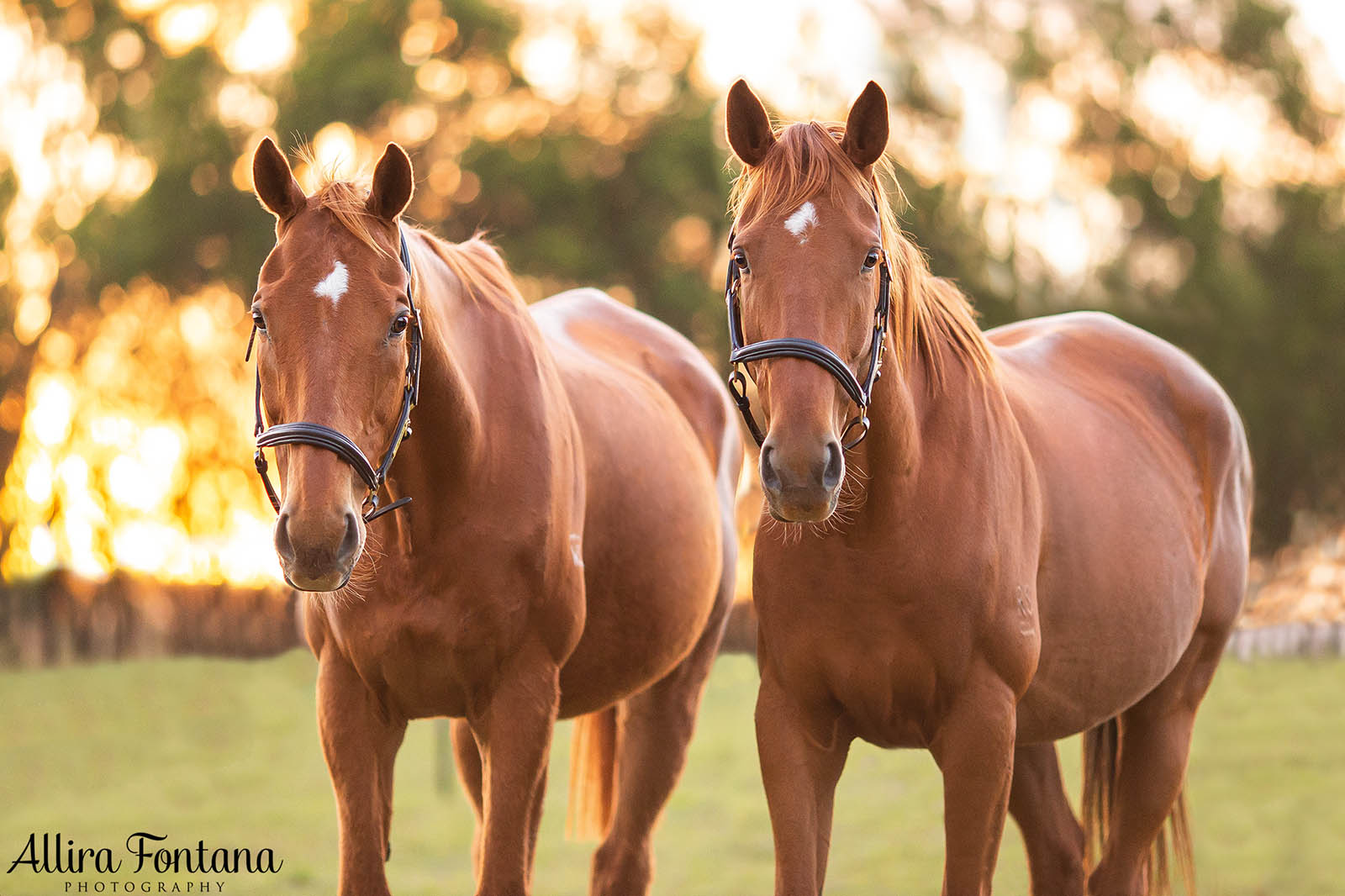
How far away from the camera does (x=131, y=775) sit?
37.3 feet

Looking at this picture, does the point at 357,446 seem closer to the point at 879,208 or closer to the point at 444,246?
the point at 444,246

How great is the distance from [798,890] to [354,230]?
193cm

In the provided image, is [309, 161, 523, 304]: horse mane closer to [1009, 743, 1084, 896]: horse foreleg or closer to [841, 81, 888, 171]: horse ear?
[841, 81, 888, 171]: horse ear

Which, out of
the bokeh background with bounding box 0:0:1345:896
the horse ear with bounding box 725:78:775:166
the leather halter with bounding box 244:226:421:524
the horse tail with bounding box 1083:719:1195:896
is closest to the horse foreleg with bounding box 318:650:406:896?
the leather halter with bounding box 244:226:421:524

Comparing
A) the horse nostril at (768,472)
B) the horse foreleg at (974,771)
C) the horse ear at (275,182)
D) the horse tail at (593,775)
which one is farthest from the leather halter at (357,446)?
the horse tail at (593,775)

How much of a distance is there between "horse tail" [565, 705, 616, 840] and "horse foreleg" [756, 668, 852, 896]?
227cm

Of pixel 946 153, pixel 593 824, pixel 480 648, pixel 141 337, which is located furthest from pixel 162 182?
pixel 480 648

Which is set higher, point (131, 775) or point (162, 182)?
point (162, 182)

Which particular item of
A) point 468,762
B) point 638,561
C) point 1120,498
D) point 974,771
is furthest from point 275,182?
point 1120,498

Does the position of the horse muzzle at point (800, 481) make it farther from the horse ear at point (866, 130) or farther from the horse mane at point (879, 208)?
the horse ear at point (866, 130)

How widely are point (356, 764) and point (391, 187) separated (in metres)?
1.53

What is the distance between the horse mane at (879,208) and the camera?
314 cm

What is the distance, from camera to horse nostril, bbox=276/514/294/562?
2877 millimetres

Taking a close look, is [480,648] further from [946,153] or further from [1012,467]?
[946,153]
